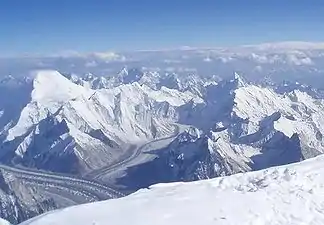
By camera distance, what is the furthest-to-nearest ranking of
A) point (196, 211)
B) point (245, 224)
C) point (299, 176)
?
1. point (299, 176)
2. point (196, 211)
3. point (245, 224)

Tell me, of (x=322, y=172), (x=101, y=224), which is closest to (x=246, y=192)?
(x=322, y=172)

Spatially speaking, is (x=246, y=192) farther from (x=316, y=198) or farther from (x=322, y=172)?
(x=322, y=172)

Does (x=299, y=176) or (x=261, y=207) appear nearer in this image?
(x=261, y=207)

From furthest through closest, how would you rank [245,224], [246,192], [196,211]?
1. [246,192]
2. [196,211]
3. [245,224]

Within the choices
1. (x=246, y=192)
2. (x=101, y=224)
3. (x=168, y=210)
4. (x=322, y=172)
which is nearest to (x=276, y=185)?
(x=246, y=192)

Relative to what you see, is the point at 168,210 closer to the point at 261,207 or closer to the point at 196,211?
the point at 196,211

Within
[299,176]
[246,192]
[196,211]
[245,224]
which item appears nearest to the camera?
[245,224]
